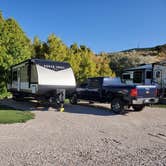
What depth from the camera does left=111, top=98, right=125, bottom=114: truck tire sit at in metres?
12.6

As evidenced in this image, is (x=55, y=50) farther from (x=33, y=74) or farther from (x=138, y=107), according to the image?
(x=138, y=107)

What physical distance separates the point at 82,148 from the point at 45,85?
24.4 ft

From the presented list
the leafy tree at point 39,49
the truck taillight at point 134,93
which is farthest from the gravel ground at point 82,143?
the leafy tree at point 39,49

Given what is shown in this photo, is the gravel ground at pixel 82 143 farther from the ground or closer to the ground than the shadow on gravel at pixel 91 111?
closer to the ground

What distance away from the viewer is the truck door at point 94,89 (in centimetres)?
1440

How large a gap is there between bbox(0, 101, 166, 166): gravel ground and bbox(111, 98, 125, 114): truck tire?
2.33m

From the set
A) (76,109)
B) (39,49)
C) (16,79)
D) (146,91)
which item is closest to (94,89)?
(76,109)

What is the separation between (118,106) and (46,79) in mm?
3959

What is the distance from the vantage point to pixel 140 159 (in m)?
5.56

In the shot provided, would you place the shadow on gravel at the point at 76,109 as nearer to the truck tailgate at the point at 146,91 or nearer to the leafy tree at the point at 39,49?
the truck tailgate at the point at 146,91

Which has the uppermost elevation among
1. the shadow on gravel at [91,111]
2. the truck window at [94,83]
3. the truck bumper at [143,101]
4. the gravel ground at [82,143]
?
the truck window at [94,83]

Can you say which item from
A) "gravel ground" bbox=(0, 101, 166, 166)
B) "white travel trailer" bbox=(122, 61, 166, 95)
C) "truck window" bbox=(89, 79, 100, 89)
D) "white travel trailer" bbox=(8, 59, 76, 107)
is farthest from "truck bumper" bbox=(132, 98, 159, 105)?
"white travel trailer" bbox=(122, 61, 166, 95)

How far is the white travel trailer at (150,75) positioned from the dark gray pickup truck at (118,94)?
A: 7.04m

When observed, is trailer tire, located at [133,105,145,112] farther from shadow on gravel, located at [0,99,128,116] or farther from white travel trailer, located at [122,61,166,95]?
white travel trailer, located at [122,61,166,95]
